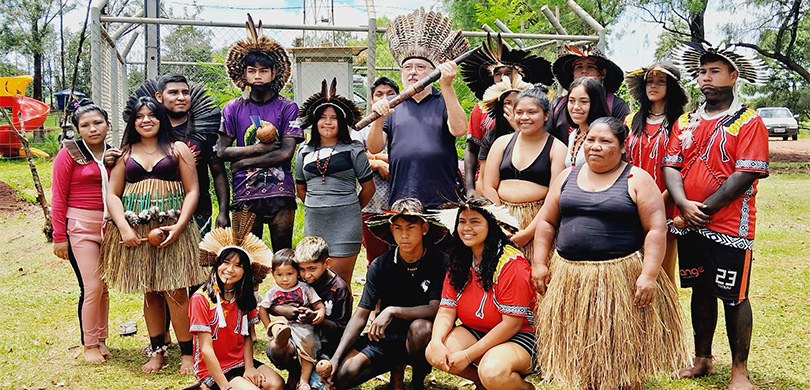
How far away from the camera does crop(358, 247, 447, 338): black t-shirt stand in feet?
12.3

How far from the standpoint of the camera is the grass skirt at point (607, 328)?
319cm

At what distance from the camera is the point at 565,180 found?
3385 mm

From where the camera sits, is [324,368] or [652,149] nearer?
[324,368]

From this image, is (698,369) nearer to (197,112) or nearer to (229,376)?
(229,376)

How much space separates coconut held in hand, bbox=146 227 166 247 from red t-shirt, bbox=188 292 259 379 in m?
0.66

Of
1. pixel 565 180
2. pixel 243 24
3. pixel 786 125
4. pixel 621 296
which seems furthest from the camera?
pixel 786 125

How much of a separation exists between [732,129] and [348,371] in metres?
2.32

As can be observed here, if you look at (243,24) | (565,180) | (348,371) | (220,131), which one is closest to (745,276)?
(565,180)

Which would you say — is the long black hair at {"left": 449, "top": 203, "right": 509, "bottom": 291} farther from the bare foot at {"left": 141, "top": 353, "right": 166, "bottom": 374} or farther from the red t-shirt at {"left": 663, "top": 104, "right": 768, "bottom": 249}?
the bare foot at {"left": 141, "top": 353, "right": 166, "bottom": 374}

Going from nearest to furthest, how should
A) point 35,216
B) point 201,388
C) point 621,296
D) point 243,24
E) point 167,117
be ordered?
point 621,296 → point 201,388 → point 167,117 → point 243,24 → point 35,216

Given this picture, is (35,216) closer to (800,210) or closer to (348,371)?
(348,371)

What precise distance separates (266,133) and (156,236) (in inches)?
34.6

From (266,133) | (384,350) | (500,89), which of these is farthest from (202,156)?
(500,89)

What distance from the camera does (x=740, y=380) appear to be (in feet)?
12.3
